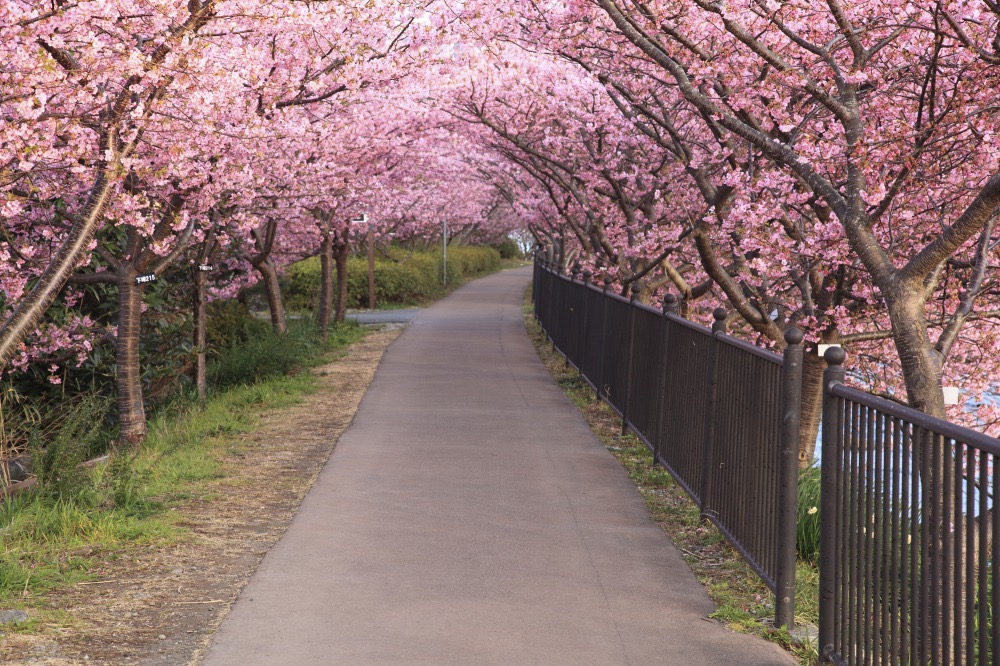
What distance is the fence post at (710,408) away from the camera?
23.0 ft

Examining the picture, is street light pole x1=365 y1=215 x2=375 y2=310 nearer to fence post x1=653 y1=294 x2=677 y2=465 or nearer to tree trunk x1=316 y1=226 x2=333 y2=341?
tree trunk x1=316 y1=226 x2=333 y2=341

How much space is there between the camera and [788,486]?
17.3 ft

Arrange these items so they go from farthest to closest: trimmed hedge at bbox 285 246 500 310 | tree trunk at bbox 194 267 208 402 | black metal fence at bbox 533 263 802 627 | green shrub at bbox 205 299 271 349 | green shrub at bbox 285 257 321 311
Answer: trimmed hedge at bbox 285 246 500 310
green shrub at bbox 285 257 321 311
green shrub at bbox 205 299 271 349
tree trunk at bbox 194 267 208 402
black metal fence at bbox 533 263 802 627

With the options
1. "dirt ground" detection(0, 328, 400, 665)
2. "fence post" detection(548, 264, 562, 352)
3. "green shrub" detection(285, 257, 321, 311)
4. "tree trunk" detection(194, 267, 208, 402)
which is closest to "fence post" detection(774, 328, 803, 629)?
"dirt ground" detection(0, 328, 400, 665)

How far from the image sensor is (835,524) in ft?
14.7

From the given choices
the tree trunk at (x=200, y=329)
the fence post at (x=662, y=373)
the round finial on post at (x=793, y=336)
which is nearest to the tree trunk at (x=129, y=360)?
the tree trunk at (x=200, y=329)

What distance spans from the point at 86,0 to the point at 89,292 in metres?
8.41

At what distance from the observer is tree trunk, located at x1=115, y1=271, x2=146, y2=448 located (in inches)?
430

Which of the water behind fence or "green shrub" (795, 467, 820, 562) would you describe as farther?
"green shrub" (795, 467, 820, 562)

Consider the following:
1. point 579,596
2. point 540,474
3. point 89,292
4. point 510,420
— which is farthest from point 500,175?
point 579,596

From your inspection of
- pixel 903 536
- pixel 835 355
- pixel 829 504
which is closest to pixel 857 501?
pixel 829 504

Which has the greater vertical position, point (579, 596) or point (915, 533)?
point (915, 533)

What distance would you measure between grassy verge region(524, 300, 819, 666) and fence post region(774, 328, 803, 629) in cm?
→ 13

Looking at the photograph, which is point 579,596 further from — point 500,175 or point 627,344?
point 500,175
